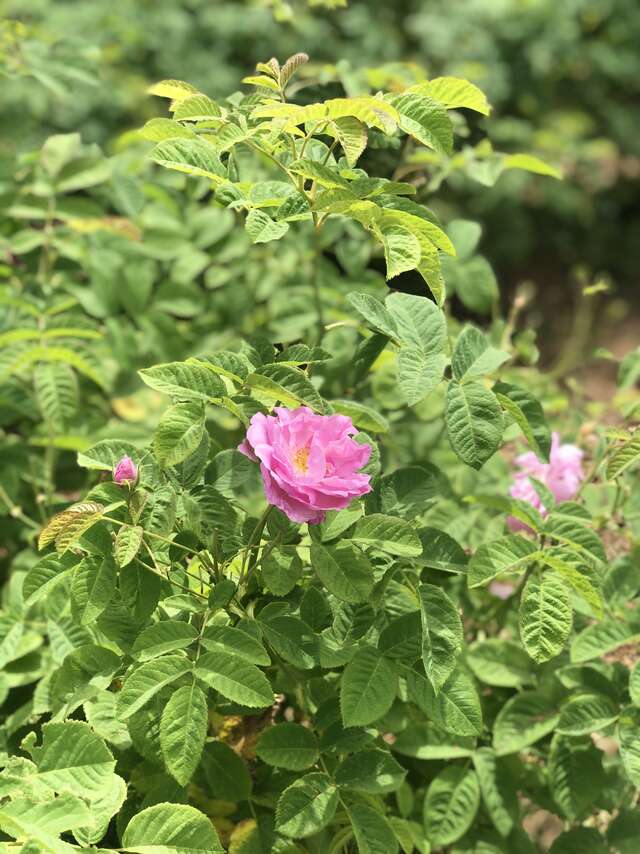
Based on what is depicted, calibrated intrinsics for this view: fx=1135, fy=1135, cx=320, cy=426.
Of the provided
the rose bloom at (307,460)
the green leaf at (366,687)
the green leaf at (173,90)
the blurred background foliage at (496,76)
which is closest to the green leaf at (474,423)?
the rose bloom at (307,460)

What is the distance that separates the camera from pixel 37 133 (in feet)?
13.2

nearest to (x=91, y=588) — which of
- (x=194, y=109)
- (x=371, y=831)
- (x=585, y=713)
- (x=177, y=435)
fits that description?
(x=177, y=435)

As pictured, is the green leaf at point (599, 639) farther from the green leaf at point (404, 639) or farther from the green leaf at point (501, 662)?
the green leaf at point (404, 639)

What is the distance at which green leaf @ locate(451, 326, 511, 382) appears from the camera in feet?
4.05

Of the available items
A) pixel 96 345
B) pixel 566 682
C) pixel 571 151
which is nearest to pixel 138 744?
pixel 566 682

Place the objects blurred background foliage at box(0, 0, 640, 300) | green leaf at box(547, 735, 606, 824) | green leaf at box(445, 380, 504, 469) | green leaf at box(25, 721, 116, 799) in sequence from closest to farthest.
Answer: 1. green leaf at box(25, 721, 116, 799)
2. green leaf at box(445, 380, 504, 469)
3. green leaf at box(547, 735, 606, 824)
4. blurred background foliage at box(0, 0, 640, 300)

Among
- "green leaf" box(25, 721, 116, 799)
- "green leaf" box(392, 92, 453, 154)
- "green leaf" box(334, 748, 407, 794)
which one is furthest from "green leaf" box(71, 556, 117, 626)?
"green leaf" box(392, 92, 453, 154)

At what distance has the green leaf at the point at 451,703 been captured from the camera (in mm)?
1187

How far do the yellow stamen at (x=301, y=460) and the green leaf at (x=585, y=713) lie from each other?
1.74 ft

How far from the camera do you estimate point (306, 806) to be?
1.17 meters

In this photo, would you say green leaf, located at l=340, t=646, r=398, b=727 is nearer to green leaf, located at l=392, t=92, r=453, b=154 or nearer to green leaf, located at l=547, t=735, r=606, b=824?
green leaf, located at l=547, t=735, r=606, b=824

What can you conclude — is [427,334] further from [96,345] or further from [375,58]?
[375,58]

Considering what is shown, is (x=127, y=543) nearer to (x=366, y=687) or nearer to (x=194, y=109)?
(x=366, y=687)

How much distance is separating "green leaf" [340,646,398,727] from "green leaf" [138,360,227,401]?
318 mm
